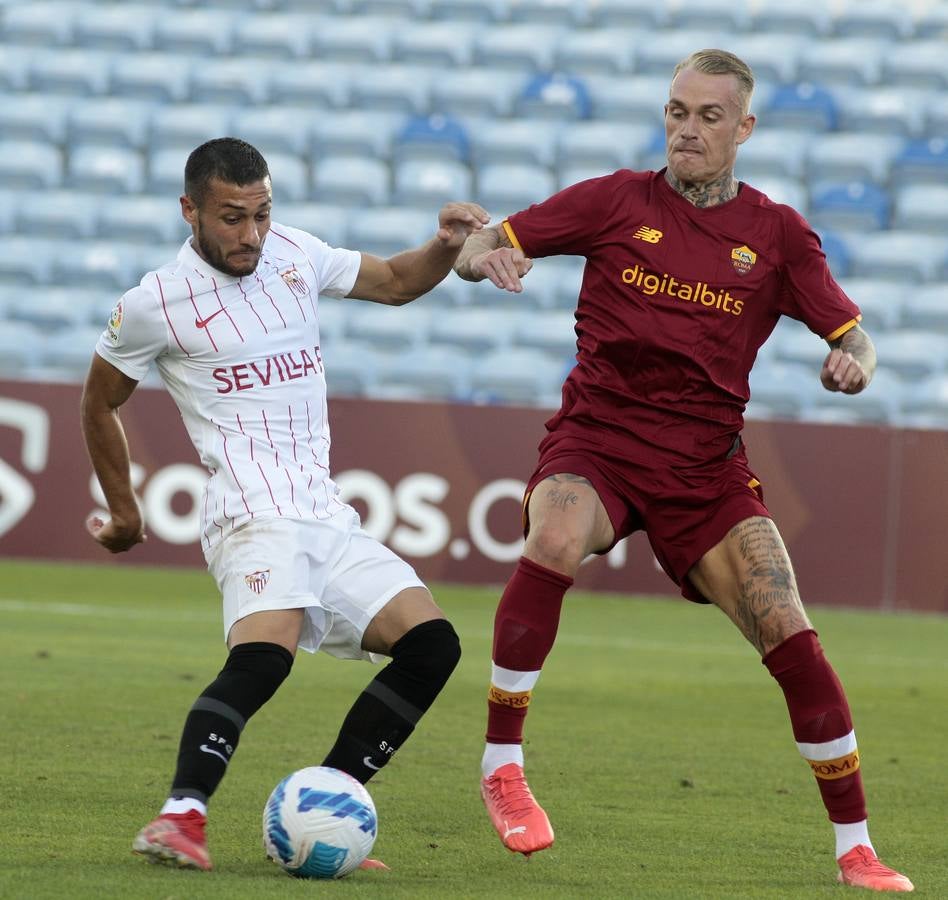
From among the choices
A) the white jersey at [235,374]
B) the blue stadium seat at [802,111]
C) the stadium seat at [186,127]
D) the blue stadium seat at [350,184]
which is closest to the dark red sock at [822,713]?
the white jersey at [235,374]

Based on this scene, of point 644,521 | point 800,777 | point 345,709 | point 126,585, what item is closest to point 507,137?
point 126,585

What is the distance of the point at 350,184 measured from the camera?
16594mm

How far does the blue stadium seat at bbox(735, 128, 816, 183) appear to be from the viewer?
1645 centimetres

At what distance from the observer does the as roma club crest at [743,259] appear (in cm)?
488

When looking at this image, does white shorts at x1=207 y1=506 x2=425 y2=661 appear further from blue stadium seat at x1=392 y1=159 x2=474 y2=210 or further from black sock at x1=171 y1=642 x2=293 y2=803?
blue stadium seat at x1=392 y1=159 x2=474 y2=210

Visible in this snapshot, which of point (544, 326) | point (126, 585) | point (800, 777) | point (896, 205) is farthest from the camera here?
point (896, 205)

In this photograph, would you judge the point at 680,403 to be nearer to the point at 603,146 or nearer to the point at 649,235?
the point at 649,235

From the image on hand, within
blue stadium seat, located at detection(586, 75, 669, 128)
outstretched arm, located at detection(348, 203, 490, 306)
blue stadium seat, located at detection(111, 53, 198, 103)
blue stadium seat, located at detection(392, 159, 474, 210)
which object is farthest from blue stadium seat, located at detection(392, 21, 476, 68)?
outstretched arm, located at detection(348, 203, 490, 306)

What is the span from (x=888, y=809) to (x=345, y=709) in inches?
103

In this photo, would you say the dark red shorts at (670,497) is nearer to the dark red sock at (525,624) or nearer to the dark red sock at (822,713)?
the dark red sock at (525,624)

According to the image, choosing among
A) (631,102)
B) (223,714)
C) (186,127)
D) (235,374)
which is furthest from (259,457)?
(631,102)

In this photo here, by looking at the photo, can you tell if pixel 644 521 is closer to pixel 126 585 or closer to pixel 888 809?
pixel 888 809

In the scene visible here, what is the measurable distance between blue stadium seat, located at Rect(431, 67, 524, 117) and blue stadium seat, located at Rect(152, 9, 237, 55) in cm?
238

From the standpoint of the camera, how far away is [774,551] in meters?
4.76
